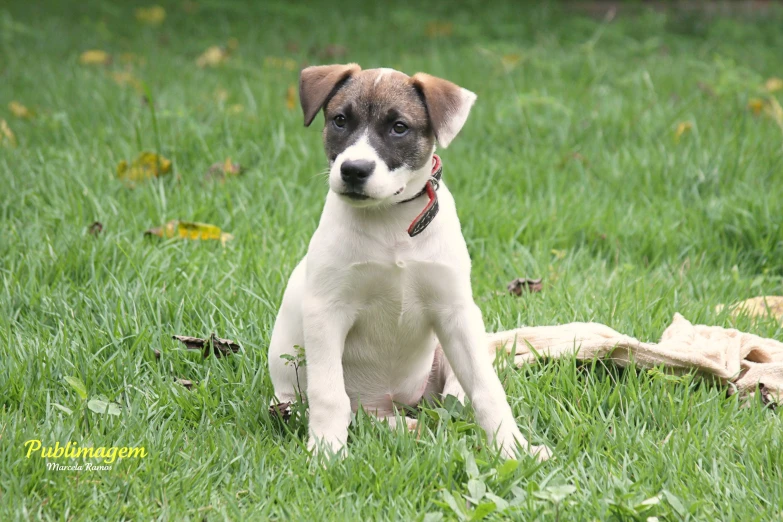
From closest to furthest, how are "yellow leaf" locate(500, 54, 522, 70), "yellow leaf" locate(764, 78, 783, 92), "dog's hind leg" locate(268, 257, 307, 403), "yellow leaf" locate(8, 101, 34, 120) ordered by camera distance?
"dog's hind leg" locate(268, 257, 307, 403) → "yellow leaf" locate(8, 101, 34, 120) → "yellow leaf" locate(764, 78, 783, 92) → "yellow leaf" locate(500, 54, 522, 70)

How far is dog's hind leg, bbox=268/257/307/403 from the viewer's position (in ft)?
10.9

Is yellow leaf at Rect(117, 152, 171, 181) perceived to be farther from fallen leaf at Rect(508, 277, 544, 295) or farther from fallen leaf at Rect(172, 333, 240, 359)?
fallen leaf at Rect(508, 277, 544, 295)

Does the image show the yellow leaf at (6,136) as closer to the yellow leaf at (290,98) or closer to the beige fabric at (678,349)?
the yellow leaf at (290,98)

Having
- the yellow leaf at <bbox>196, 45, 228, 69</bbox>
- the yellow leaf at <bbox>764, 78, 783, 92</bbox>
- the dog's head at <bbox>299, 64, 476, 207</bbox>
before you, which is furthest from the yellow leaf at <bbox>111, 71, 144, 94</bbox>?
the yellow leaf at <bbox>764, 78, 783, 92</bbox>

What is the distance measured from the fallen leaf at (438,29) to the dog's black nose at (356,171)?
26.5ft

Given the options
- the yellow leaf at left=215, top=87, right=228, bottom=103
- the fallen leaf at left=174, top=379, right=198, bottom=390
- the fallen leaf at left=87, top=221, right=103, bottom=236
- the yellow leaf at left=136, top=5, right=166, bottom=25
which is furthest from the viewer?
the yellow leaf at left=136, top=5, right=166, bottom=25

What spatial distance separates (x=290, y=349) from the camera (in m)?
3.37

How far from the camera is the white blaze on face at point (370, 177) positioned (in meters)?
2.87

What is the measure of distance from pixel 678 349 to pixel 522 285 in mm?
1038

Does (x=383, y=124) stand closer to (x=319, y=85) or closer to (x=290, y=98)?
(x=319, y=85)

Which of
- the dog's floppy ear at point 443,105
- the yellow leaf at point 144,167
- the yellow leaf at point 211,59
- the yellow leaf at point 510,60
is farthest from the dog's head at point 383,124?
the yellow leaf at point 211,59

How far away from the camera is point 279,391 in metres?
3.43

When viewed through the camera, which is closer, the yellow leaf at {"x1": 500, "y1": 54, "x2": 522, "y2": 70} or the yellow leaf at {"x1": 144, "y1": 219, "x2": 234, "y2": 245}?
the yellow leaf at {"x1": 144, "y1": 219, "x2": 234, "y2": 245}

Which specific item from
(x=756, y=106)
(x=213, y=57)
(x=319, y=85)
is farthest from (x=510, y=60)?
(x=319, y=85)
